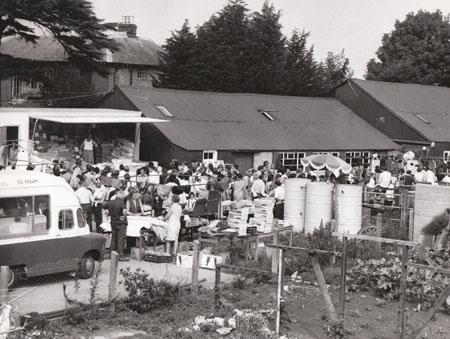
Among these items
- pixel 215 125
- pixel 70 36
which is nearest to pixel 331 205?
pixel 215 125

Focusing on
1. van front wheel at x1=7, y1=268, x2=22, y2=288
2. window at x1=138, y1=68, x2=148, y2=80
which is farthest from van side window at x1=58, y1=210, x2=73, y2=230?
window at x1=138, y1=68, x2=148, y2=80

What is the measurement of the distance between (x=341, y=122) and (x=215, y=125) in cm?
1091

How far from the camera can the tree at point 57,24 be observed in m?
41.3

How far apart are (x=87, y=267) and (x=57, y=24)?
30.5m

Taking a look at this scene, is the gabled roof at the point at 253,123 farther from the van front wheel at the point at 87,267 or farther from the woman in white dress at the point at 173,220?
the van front wheel at the point at 87,267

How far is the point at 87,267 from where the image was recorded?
15898 millimetres

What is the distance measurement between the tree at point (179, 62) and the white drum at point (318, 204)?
38.0 metres

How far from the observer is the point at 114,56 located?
61031mm

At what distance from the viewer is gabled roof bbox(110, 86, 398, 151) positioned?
117 feet

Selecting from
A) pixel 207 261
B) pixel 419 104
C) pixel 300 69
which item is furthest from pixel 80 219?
pixel 300 69

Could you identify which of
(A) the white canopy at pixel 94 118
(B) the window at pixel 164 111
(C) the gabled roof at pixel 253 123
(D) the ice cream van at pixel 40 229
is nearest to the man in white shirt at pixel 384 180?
(C) the gabled roof at pixel 253 123

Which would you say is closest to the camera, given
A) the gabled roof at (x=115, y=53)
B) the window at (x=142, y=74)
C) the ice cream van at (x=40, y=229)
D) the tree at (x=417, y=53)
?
the ice cream van at (x=40, y=229)

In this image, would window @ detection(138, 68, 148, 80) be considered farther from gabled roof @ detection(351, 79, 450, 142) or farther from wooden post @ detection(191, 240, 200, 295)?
wooden post @ detection(191, 240, 200, 295)

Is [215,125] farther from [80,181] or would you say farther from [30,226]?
[30,226]
